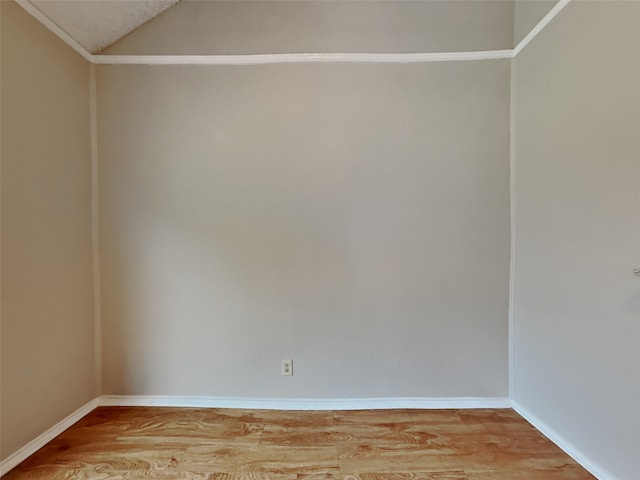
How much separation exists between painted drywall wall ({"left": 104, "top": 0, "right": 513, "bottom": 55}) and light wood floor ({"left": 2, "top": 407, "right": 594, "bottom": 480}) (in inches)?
89.6

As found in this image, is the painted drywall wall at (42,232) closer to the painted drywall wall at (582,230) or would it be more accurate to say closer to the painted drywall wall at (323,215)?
the painted drywall wall at (323,215)

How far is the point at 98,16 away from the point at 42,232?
128 cm

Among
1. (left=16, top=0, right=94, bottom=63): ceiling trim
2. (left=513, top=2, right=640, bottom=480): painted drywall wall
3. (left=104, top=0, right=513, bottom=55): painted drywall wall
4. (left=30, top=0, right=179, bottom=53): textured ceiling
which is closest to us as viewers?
(left=513, top=2, right=640, bottom=480): painted drywall wall

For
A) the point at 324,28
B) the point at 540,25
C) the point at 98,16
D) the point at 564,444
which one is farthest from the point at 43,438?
the point at 540,25

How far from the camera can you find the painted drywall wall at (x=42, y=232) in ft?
4.95

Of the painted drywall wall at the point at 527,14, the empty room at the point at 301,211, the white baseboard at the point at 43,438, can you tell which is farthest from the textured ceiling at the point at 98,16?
the white baseboard at the point at 43,438

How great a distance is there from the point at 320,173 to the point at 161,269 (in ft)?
3.93

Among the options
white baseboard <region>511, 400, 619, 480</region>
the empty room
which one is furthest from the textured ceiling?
white baseboard <region>511, 400, 619, 480</region>

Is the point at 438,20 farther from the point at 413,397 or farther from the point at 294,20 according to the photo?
the point at 413,397

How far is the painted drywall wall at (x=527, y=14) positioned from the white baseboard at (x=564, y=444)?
225 centimetres

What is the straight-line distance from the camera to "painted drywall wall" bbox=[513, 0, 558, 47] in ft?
5.66

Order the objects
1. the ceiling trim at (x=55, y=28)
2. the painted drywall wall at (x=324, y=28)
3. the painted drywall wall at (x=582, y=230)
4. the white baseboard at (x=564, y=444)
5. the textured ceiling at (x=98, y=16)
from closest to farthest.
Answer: the painted drywall wall at (x=582, y=230) < the white baseboard at (x=564, y=444) < the ceiling trim at (x=55, y=28) < the textured ceiling at (x=98, y=16) < the painted drywall wall at (x=324, y=28)

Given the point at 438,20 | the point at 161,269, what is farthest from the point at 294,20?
the point at 161,269

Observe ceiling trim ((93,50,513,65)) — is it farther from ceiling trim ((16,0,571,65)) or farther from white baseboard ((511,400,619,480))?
white baseboard ((511,400,619,480))
